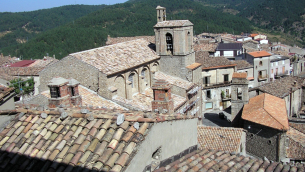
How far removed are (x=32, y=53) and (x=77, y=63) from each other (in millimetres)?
56508

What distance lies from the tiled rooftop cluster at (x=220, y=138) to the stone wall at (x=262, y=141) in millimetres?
3297

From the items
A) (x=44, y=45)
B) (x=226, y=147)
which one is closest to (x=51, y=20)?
(x=44, y=45)

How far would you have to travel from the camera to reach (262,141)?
20.5m

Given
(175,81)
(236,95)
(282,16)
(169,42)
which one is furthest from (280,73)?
(282,16)

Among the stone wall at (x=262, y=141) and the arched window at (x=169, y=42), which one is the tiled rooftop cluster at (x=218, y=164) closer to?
the stone wall at (x=262, y=141)

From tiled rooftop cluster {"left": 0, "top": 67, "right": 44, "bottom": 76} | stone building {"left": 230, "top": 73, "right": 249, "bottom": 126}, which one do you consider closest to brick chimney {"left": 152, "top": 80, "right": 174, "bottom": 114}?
stone building {"left": 230, "top": 73, "right": 249, "bottom": 126}

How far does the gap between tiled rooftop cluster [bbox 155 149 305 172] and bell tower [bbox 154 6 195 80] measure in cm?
1702

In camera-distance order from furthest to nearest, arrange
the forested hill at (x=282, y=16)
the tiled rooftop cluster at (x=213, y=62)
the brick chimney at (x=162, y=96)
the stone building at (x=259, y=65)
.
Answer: the forested hill at (x=282, y=16), the stone building at (x=259, y=65), the tiled rooftop cluster at (x=213, y=62), the brick chimney at (x=162, y=96)

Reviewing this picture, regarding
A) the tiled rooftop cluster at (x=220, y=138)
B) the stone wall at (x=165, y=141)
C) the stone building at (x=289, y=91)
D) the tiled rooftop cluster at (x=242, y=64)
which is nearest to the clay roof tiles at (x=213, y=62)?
the tiled rooftop cluster at (x=242, y=64)

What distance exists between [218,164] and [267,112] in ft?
47.2

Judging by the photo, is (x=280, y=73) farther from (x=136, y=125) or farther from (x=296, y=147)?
(x=136, y=125)

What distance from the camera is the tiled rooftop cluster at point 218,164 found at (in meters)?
7.29

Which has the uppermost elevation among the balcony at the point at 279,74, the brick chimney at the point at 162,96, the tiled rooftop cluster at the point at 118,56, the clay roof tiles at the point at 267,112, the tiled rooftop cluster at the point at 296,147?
the tiled rooftop cluster at the point at 118,56

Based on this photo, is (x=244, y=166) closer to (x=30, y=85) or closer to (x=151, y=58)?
(x=151, y=58)
